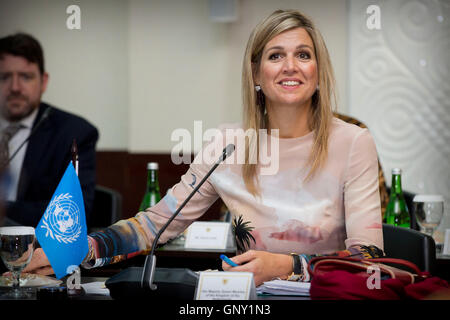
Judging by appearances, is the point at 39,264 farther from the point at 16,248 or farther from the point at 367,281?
the point at 367,281

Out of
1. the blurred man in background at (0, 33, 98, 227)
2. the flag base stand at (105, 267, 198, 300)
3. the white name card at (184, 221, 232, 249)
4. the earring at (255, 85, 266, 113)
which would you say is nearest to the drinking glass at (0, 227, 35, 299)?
the flag base stand at (105, 267, 198, 300)

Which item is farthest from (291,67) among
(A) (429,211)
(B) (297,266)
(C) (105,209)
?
(C) (105,209)

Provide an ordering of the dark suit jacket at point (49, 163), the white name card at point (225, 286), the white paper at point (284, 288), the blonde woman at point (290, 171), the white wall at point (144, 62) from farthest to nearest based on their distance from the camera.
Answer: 1. the white wall at point (144, 62)
2. the dark suit jacket at point (49, 163)
3. the blonde woman at point (290, 171)
4. the white paper at point (284, 288)
5. the white name card at point (225, 286)

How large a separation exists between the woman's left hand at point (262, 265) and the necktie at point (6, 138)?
1.64 metres

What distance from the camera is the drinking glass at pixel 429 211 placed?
2033mm

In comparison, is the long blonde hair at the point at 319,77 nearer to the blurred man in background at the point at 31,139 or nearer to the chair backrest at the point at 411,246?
the chair backrest at the point at 411,246

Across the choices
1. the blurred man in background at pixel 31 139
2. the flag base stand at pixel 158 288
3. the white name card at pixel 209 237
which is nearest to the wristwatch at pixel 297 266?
the flag base stand at pixel 158 288

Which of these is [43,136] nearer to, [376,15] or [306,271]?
[376,15]

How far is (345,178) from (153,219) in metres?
0.50

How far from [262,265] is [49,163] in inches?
62.4

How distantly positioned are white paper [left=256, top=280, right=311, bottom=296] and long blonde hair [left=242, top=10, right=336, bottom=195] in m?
0.46

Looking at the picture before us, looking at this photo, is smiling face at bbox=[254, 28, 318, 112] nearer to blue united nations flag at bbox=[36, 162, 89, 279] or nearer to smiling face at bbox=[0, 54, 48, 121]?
blue united nations flag at bbox=[36, 162, 89, 279]

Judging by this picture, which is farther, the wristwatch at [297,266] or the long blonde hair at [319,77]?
the long blonde hair at [319,77]

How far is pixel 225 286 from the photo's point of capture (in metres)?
0.99
